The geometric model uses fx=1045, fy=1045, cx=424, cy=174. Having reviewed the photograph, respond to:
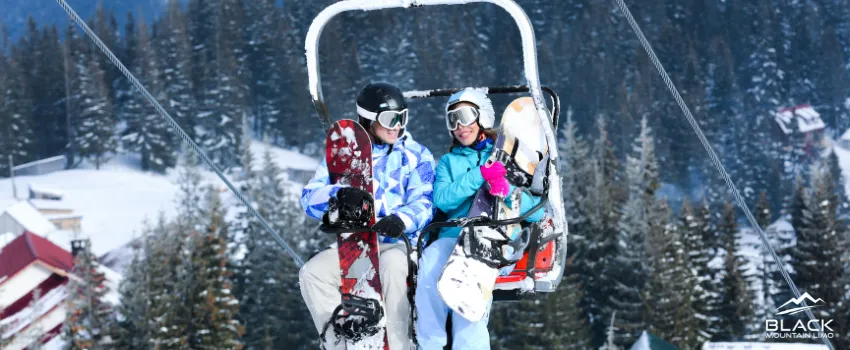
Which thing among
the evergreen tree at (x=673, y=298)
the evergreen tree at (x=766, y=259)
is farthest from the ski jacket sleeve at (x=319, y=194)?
the evergreen tree at (x=766, y=259)

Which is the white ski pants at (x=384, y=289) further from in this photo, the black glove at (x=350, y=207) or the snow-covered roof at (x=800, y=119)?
the snow-covered roof at (x=800, y=119)

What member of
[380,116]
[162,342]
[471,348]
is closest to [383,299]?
[471,348]

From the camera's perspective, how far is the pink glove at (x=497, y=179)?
4.58 meters

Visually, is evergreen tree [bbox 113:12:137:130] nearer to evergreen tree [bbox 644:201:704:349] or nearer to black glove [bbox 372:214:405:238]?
evergreen tree [bbox 644:201:704:349]

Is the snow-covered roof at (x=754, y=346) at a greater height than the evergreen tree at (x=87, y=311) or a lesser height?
greater

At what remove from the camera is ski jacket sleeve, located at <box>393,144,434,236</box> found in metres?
4.60

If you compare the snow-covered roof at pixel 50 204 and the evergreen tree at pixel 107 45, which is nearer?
the snow-covered roof at pixel 50 204

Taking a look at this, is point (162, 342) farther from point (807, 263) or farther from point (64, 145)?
point (64, 145)

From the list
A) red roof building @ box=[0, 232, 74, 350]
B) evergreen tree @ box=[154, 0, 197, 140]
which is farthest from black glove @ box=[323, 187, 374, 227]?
evergreen tree @ box=[154, 0, 197, 140]

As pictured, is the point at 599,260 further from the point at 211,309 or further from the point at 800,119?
the point at 800,119

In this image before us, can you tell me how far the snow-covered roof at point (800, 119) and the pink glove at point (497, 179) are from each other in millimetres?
77600

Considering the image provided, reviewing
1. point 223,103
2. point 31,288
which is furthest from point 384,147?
point 223,103

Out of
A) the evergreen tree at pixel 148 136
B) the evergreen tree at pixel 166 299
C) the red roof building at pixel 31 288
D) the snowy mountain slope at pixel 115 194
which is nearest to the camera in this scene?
the evergreen tree at pixel 166 299

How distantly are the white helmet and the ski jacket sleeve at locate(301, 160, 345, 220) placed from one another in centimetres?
65
